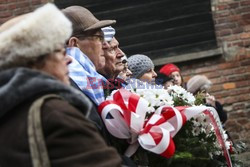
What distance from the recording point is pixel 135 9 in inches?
360

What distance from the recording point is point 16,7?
9.17 meters

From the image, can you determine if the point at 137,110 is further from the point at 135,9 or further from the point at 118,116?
the point at 135,9

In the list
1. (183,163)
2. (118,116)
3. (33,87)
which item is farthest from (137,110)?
(33,87)

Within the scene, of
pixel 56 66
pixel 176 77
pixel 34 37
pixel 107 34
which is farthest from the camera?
pixel 176 77

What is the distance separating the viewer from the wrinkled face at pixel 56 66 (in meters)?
2.62

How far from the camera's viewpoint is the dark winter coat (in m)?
2.39

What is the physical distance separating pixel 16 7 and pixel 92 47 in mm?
5119

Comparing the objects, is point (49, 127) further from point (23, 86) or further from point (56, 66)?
point (56, 66)

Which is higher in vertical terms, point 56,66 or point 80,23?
point 56,66

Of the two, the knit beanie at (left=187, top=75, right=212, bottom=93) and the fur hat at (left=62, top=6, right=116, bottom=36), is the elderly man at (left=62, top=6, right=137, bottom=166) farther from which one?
the knit beanie at (left=187, top=75, right=212, bottom=93)

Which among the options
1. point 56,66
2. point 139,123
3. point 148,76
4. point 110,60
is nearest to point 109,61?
point 110,60

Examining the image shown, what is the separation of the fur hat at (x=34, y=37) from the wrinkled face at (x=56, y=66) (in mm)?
39

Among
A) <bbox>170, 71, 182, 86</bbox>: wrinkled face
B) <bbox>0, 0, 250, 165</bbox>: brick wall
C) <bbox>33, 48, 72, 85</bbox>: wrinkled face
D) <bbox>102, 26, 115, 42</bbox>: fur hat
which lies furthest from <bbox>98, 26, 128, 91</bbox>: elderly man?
<bbox>0, 0, 250, 165</bbox>: brick wall

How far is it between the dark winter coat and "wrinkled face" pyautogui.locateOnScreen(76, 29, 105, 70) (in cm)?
173
